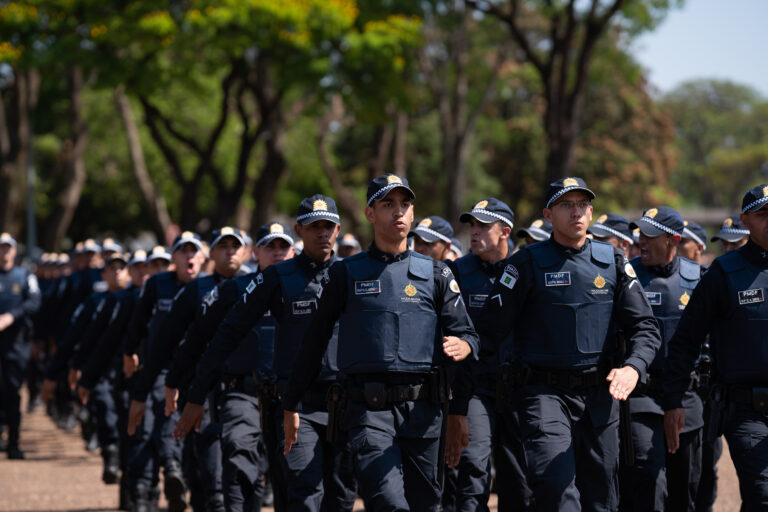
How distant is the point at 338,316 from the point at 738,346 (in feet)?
7.48

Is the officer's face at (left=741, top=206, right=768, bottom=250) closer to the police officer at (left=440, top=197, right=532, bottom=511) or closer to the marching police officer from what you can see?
the marching police officer

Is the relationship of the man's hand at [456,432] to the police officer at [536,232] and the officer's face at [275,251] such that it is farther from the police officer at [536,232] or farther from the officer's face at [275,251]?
the police officer at [536,232]

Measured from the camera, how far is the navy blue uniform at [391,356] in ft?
20.1

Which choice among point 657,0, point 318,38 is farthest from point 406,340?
point 657,0

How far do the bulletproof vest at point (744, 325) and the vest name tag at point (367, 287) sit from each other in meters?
2.01

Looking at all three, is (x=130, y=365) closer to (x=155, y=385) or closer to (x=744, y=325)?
(x=155, y=385)

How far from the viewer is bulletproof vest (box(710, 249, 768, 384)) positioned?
6594mm

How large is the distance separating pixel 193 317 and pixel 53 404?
459 inches

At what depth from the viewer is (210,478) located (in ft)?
28.3

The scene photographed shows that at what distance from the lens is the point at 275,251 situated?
27.5ft

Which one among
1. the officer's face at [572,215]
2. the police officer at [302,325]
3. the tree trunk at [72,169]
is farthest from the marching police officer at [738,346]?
the tree trunk at [72,169]

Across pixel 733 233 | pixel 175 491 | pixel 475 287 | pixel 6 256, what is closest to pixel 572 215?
pixel 475 287

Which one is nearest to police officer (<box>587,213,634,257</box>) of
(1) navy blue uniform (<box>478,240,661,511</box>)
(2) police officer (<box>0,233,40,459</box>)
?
(1) navy blue uniform (<box>478,240,661,511</box>)

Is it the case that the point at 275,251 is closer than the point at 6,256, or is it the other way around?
the point at 275,251
